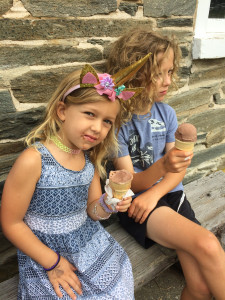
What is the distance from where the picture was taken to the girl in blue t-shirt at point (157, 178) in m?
1.62

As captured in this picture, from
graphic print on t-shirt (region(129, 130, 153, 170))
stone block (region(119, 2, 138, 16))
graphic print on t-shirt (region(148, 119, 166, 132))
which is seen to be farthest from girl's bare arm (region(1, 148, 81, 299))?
stone block (region(119, 2, 138, 16))

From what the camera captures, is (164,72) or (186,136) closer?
(186,136)

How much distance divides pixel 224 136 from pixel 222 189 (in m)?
0.94

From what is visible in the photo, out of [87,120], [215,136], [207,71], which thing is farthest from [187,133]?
[215,136]

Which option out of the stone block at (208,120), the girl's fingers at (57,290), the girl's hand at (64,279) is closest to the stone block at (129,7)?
the stone block at (208,120)

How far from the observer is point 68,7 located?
68.4 inches

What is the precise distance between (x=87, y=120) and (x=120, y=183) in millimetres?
375

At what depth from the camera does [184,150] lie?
160 cm

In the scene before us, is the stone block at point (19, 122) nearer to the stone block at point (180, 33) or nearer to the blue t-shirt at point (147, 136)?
the blue t-shirt at point (147, 136)

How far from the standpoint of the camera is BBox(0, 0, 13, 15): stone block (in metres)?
1.52

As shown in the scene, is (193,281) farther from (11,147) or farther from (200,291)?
(11,147)

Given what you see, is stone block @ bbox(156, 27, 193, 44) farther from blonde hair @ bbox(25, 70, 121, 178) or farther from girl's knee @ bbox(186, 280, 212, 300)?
girl's knee @ bbox(186, 280, 212, 300)

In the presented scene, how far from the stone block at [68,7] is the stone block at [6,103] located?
500mm

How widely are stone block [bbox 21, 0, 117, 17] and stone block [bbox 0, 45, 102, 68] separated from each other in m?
0.19
